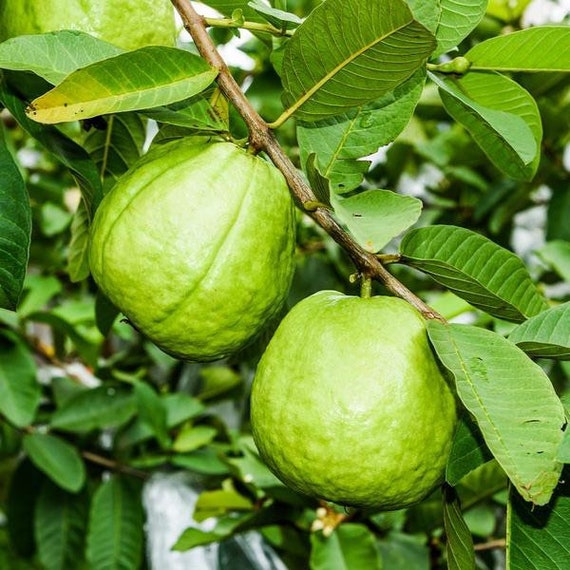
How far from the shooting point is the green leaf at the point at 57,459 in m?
1.74

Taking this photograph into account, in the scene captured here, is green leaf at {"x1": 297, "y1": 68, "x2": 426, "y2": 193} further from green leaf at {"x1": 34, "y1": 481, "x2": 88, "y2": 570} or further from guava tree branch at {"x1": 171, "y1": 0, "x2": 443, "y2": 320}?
green leaf at {"x1": 34, "y1": 481, "x2": 88, "y2": 570}

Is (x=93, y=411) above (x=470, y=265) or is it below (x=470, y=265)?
below

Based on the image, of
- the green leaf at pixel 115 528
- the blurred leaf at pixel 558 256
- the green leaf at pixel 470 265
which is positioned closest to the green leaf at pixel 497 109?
the green leaf at pixel 470 265

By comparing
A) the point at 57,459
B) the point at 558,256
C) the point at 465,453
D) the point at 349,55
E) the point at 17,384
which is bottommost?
the point at 57,459

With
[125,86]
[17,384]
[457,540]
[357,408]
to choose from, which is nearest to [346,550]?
[457,540]

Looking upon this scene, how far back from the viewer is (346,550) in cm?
138

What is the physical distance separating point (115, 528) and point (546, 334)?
1.27 meters

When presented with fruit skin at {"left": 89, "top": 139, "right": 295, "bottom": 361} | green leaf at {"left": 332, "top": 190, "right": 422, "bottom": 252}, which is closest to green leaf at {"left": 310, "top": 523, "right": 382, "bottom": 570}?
fruit skin at {"left": 89, "top": 139, "right": 295, "bottom": 361}

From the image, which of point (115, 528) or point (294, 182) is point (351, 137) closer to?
point (294, 182)

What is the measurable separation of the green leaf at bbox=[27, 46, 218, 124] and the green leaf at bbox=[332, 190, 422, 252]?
192mm

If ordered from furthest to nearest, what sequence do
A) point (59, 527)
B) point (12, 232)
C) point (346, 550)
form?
point (59, 527)
point (346, 550)
point (12, 232)

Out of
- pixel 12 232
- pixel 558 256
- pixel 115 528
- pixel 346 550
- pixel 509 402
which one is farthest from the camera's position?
pixel 115 528

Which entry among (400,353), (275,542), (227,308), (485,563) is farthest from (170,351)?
(485,563)

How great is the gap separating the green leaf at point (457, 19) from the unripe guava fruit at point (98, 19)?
32cm
